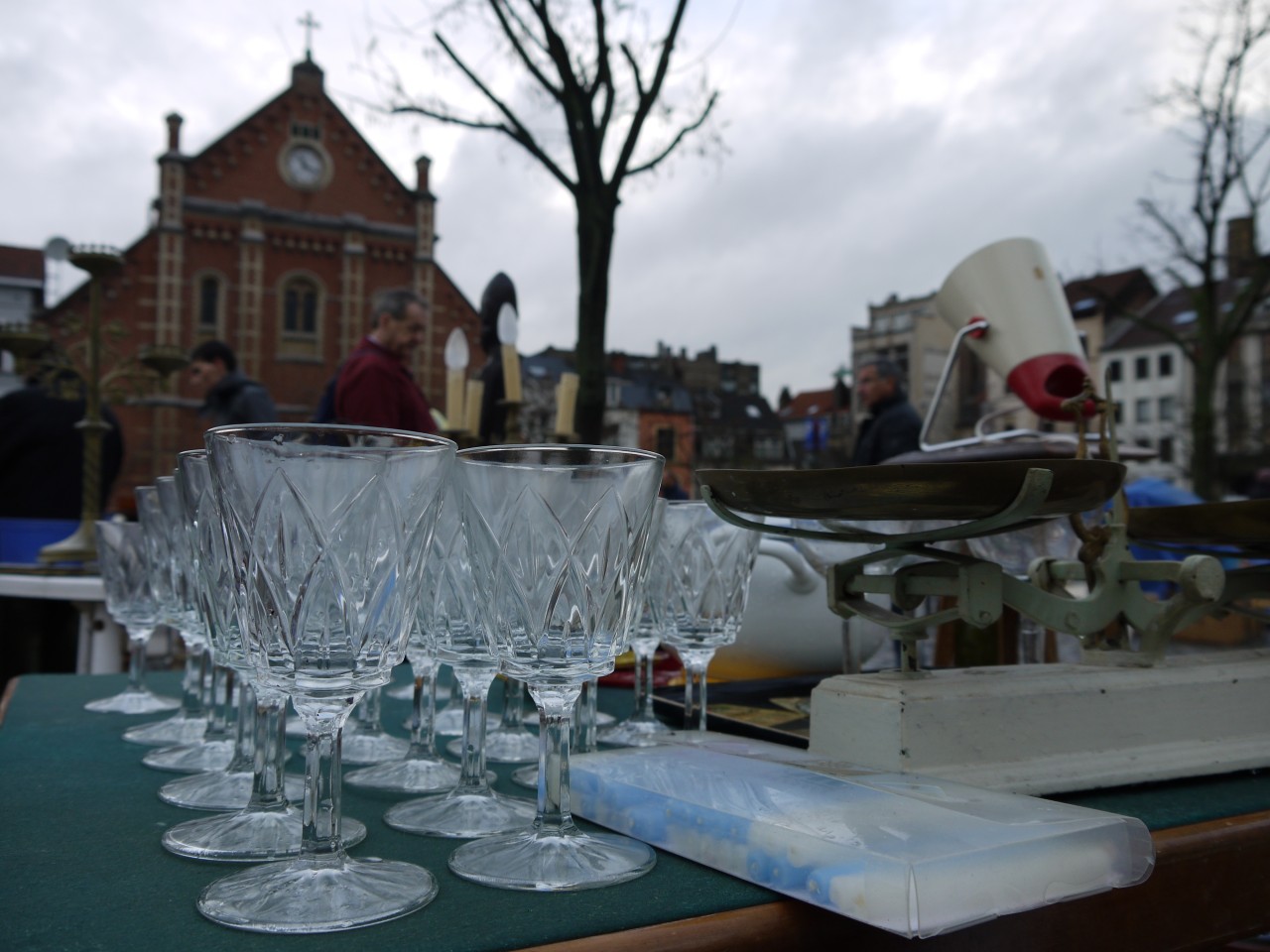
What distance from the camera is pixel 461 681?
77 centimetres

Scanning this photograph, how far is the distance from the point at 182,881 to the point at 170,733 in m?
0.53

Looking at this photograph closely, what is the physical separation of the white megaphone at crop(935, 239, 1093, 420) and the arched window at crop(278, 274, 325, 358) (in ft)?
68.1

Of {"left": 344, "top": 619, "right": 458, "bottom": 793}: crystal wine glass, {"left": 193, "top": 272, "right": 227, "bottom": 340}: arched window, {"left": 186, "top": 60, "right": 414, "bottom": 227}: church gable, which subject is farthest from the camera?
{"left": 186, "top": 60, "right": 414, "bottom": 227}: church gable

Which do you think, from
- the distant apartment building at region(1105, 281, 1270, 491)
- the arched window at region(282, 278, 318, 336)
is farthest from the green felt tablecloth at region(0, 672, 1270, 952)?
the distant apartment building at region(1105, 281, 1270, 491)

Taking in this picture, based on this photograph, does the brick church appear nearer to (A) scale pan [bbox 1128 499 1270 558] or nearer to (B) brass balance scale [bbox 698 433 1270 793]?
(A) scale pan [bbox 1128 499 1270 558]

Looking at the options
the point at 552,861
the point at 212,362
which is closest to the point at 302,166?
the point at 212,362

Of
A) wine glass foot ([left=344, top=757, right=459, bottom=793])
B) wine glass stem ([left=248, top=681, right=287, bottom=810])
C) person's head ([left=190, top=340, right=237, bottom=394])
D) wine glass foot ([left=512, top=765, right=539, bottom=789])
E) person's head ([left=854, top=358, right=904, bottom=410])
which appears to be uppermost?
person's head ([left=190, top=340, right=237, bottom=394])

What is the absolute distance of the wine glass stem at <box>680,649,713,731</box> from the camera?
966 mm

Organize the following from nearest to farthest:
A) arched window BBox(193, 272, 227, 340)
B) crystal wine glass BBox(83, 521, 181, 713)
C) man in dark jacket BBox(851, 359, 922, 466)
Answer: crystal wine glass BBox(83, 521, 181, 713), man in dark jacket BBox(851, 359, 922, 466), arched window BBox(193, 272, 227, 340)

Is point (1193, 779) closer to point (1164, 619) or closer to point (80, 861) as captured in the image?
point (1164, 619)

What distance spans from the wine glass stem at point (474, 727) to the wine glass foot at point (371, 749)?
219 millimetres

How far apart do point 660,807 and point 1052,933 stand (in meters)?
0.25

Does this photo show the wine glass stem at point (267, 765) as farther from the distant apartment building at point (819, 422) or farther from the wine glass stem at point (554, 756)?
the distant apartment building at point (819, 422)

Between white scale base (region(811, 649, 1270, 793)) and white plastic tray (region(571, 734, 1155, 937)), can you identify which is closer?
white plastic tray (region(571, 734, 1155, 937))
